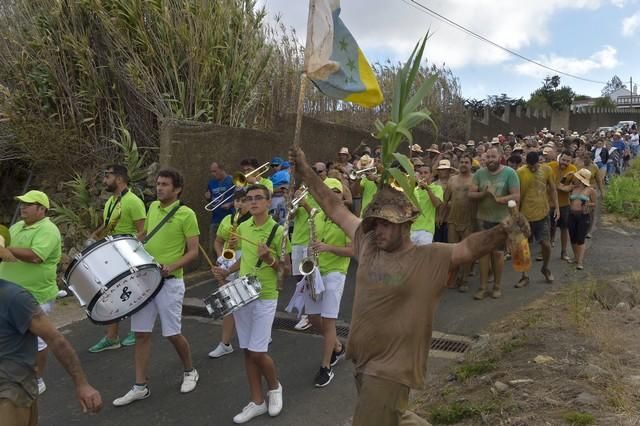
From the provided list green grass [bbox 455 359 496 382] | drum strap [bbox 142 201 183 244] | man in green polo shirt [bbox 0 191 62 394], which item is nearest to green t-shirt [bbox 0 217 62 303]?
man in green polo shirt [bbox 0 191 62 394]

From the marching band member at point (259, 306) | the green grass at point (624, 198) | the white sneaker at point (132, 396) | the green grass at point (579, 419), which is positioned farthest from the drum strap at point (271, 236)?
the green grass at point (624, 198)

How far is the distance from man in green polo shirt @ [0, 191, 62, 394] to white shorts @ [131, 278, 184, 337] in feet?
2.77

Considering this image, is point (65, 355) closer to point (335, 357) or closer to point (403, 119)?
point (403, 119)

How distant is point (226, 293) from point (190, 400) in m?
1.20

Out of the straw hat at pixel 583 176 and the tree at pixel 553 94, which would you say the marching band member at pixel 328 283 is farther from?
the tree at pixel 553 94

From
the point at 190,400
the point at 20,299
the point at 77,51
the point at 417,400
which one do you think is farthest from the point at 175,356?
the point at 77,51

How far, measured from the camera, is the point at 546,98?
50219 millimetres

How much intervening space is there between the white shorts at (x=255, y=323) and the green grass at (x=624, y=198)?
1248cm

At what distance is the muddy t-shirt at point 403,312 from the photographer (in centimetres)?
315

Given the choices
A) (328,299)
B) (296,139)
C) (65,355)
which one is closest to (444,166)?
(328,299)

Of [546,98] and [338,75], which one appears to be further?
[546,98]

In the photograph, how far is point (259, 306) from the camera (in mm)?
4805

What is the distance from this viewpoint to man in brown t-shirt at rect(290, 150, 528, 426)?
3.12m

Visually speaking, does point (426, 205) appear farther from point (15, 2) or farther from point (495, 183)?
point (15, 2)
